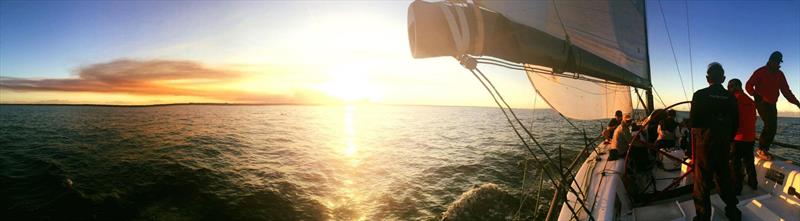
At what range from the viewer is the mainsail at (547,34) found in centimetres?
242

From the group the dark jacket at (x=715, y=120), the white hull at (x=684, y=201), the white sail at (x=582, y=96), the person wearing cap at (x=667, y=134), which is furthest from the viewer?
the white sail at (x=582, y=96)

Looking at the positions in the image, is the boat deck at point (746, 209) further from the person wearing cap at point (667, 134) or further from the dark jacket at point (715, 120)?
the person wearing cap at point (667, 134)

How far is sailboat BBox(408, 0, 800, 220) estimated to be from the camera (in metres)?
2.47

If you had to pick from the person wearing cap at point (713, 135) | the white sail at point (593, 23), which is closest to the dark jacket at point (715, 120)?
the person wearing cap at point (713, 135)

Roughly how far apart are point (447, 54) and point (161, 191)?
1403 cm

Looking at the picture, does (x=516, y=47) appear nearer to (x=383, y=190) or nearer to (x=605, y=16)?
(x=605, y=16)

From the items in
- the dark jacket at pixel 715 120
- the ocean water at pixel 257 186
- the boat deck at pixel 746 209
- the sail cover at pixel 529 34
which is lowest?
the ocean water at pixel 257 186

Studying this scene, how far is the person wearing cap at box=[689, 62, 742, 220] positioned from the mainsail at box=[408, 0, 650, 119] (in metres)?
0.89

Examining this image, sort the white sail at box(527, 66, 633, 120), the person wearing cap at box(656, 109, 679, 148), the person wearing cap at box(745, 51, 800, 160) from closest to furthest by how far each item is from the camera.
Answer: the person wearing cap at box(745, 51, 800, 160), the person wearing cap at box(656, 109, 679, 148), the white sail at box(527, 66, 633, 120)

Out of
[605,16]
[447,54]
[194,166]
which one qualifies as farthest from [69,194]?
[605,16]

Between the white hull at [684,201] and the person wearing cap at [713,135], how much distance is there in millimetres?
446

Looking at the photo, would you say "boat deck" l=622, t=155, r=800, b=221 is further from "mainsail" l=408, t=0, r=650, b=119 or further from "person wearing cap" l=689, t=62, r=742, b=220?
"mainsail" l=408, t=0, r=650, b=119

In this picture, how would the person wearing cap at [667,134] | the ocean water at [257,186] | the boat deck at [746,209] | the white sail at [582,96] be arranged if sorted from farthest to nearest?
the white sail at [582,96], the ocean water at [257,186], the person wearing cap at [667,134], the boat deck at [746,209]

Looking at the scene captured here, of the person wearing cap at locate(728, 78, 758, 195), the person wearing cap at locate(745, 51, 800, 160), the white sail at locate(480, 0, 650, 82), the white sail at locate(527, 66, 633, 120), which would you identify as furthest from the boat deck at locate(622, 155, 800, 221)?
the white sail at locate(527, 66, 633, 120)
